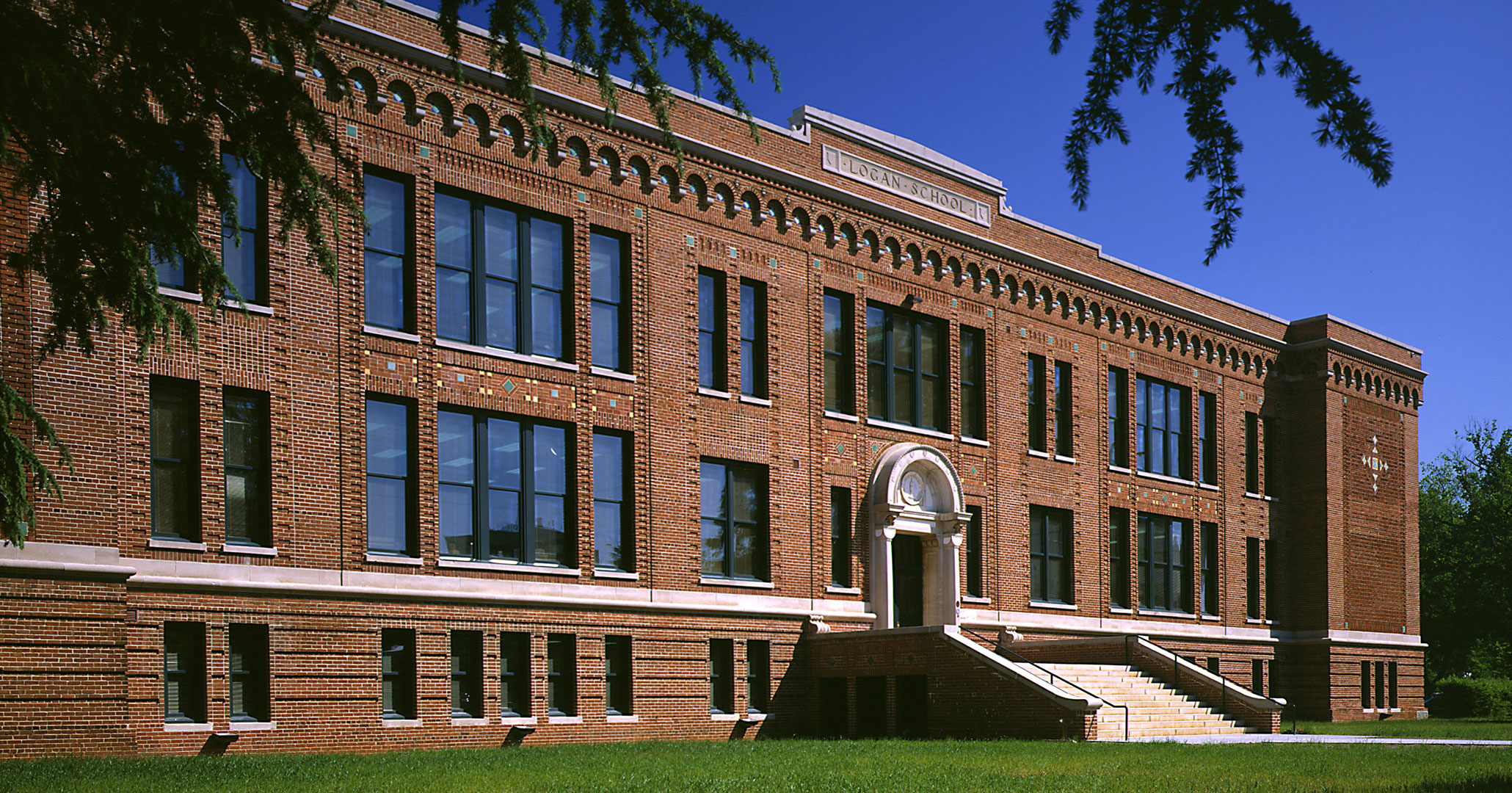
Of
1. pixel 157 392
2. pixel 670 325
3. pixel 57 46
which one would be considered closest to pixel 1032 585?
pixel 670 325

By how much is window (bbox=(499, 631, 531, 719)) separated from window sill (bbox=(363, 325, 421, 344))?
5247 millimetres

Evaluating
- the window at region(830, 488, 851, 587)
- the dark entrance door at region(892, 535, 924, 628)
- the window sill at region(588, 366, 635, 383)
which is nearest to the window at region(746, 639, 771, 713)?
the window at region(830, 488, 851, 587)

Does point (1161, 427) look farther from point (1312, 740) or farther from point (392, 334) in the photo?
point (392, 334)

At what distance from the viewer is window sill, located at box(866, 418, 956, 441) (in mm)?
30719

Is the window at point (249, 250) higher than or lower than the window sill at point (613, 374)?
higher

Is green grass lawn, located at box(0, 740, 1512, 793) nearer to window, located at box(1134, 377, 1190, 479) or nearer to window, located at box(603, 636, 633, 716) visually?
window, located at box(603, 636, 633, 716)

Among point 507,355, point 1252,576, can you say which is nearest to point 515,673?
point 507,355

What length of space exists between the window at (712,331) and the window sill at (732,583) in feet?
12.3

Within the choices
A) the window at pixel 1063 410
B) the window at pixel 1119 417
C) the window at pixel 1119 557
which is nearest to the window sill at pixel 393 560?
the window at pixel 1063 410

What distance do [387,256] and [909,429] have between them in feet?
42.2

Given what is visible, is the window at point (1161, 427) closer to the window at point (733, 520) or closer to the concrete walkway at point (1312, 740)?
the concrete walkway at point (1312, 740)

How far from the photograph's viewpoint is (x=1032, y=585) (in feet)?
112

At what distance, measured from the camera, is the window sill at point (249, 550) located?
2075cm

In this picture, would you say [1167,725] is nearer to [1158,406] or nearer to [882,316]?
[882,316]
